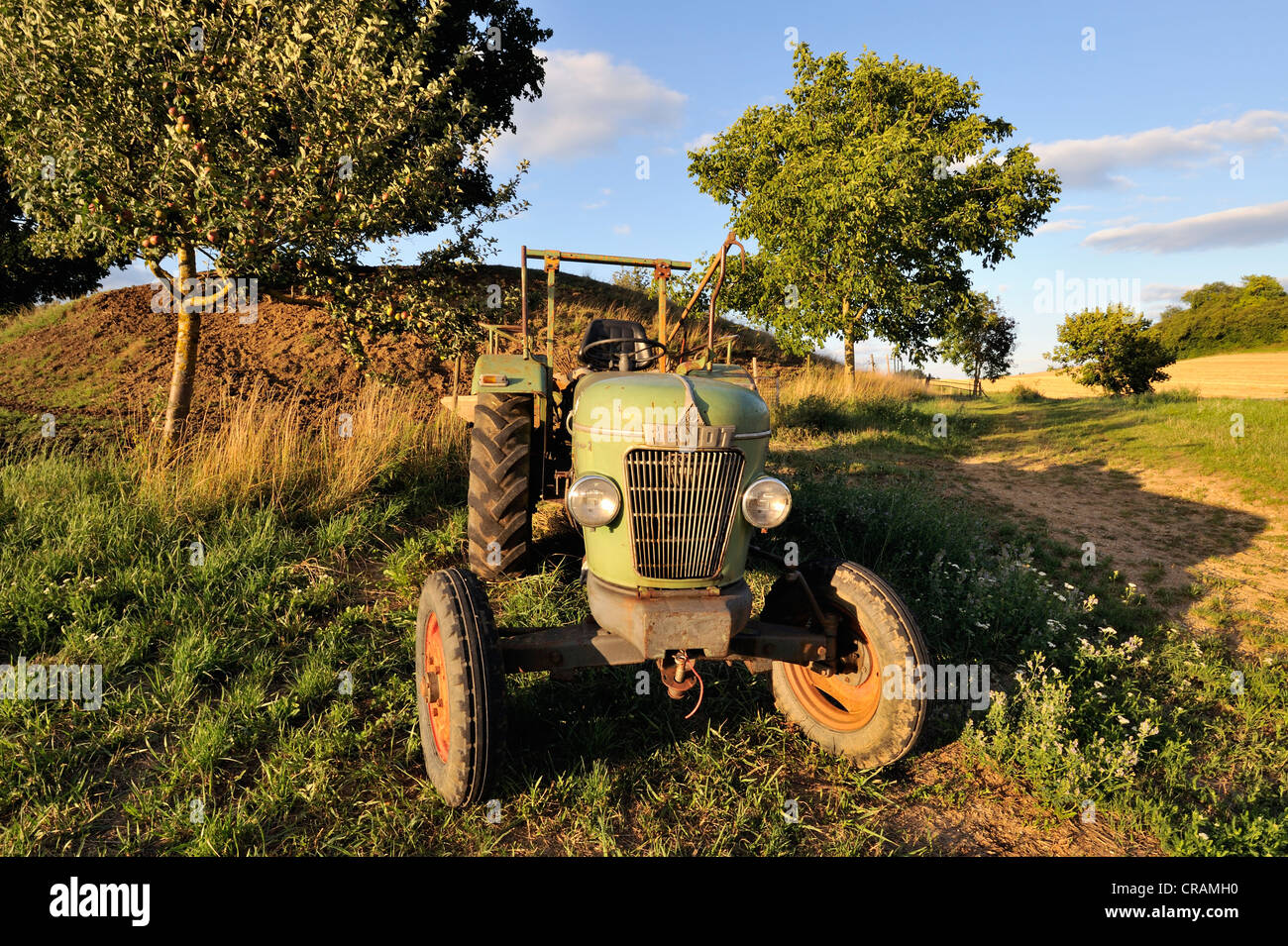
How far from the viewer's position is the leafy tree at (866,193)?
51.3ft

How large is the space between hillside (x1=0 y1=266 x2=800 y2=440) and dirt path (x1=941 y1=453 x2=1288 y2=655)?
6628 millimetres

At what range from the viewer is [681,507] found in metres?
2.58

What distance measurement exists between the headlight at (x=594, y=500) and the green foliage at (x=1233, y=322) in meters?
58.6

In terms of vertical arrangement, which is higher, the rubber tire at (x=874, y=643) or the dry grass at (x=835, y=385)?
the dry grass at (x=835, y=385)

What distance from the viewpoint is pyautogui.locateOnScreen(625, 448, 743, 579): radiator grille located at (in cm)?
256

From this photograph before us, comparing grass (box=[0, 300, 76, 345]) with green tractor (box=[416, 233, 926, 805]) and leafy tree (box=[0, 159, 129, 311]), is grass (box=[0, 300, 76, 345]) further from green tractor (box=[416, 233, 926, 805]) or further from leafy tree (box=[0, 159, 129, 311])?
green tractor (box=[416, 233, 926, 805])

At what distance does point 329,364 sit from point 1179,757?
10.6 m

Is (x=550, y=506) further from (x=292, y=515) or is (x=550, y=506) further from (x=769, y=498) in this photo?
(x=769, y=498)

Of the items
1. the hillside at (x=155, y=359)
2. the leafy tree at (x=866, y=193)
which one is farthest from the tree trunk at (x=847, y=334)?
the hillside at (x=155, y=359)

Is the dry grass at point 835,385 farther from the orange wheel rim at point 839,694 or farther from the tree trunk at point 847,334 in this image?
the orange wheel rim at point 839,694

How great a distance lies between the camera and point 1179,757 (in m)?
3.05

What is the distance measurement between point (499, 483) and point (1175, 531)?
23.2 feet

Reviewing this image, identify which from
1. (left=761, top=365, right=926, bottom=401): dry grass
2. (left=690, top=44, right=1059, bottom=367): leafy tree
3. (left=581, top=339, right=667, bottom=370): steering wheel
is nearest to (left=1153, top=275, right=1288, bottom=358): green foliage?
(left=690, top=44, right=1059, bottom=367): leafy tree
